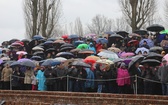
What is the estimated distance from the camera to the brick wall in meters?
12.9

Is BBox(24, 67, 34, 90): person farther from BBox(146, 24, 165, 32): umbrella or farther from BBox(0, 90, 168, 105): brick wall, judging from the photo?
BBox(146, 24, 165, 32): umbrella

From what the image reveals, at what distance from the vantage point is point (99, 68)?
15234 mm

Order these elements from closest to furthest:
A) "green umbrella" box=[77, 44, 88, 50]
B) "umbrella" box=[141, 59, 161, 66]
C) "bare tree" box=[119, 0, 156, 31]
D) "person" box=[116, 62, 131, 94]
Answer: "umbrella" box=[141, 59, 161, 66]
"person" box=[116, 62, 131, 94]
"green umbrella" box=[77, 44, 88, 50]
"bare tree" box=[119, 0, 156, 31]

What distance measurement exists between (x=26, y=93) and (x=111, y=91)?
3.84 metres

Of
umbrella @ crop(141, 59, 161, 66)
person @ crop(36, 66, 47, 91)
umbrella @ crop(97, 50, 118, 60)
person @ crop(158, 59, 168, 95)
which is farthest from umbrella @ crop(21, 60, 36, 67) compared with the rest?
person @ crop(158, 59, 168, 95)

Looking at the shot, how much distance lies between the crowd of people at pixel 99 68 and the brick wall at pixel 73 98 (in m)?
0.85

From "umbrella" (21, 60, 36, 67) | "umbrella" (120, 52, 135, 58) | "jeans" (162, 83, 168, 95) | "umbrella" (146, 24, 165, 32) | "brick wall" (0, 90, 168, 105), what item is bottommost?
"brick wall" (0, 90, 168, 105)

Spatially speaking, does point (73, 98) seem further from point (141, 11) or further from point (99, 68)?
point (141, 11)

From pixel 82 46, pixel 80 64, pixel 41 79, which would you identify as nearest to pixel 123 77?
pixel 80 64

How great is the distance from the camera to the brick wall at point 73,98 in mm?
12923

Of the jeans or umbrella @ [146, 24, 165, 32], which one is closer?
the jeans

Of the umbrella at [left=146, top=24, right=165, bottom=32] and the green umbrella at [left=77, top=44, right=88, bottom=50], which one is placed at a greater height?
the umbrella at [left=146, top=24, right=165, bottom=32]

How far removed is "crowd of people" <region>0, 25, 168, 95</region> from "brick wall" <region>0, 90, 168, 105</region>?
0.85 m

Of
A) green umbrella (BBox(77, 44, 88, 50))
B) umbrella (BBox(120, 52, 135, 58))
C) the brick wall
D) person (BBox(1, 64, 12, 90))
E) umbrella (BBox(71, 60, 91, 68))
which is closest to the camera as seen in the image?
the brick wall
